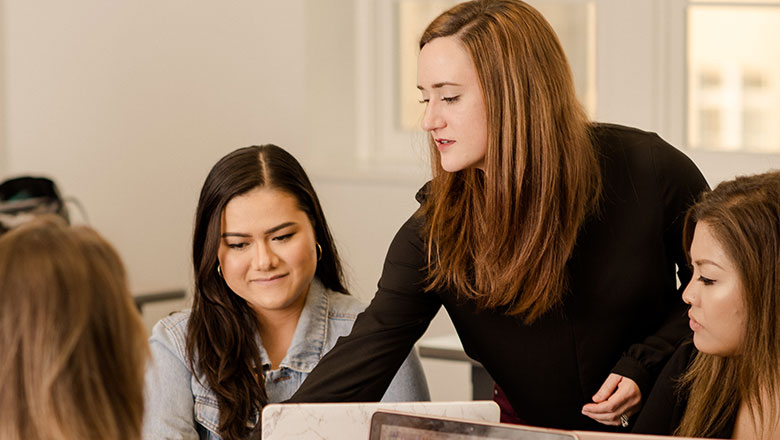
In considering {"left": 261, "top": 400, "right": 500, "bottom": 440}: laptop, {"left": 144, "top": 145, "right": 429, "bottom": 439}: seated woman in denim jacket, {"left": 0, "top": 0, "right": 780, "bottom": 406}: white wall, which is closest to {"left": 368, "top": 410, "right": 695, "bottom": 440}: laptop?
{"left": 261, "top": 400, "right": 500, "bottom": 440}: laptop

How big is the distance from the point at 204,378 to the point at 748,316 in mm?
921

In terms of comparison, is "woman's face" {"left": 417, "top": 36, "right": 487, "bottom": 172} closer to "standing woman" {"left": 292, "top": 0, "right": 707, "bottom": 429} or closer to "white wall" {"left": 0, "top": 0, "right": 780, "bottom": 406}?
"standing woman" {"left": 292, "top": 0, "right": 707, "bottom": 429}

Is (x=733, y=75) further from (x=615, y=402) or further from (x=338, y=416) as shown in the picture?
(x=338, y=416)

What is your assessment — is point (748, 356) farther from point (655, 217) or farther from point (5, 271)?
point (5, 271)

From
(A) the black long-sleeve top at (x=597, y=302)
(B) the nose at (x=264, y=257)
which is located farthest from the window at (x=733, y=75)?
(B) the nose at (x=264, y=257)

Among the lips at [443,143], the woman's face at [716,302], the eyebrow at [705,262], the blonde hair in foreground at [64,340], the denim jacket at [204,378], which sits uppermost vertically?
the lips at [443,143]

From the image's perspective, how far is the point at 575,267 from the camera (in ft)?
5.69

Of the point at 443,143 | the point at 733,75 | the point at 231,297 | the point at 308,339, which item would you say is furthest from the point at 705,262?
the point at 733,75

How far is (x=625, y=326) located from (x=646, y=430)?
0.20 meters

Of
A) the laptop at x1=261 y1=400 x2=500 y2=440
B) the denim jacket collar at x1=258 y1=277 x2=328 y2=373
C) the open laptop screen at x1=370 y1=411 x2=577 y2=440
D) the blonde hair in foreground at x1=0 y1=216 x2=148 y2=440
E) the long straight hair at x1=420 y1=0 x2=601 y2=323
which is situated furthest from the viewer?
the denim jacket collar at x1=258 y1=277 x2=328 y2=373

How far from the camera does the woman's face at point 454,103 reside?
1625 mm

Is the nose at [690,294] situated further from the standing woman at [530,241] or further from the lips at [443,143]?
the lips at [443,143]

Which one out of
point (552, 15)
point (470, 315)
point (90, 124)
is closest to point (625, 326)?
point (470, 315)

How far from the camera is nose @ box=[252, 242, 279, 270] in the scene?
1.91m
